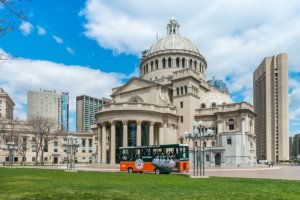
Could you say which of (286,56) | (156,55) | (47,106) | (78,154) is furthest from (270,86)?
(47,106)

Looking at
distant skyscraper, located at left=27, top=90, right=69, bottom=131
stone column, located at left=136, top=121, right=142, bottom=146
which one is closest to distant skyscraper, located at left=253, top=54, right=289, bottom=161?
stone column, located at left=136, top=121, right=142, bottom=146

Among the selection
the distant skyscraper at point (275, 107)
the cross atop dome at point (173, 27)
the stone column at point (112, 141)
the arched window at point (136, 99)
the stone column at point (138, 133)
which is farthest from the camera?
the distant skyscraper at point (275, 107)

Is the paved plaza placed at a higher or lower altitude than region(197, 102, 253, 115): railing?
lower

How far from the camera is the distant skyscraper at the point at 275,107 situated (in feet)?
489

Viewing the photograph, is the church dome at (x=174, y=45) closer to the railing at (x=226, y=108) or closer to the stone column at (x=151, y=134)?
the railing at (x=226, y=108)

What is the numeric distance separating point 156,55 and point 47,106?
120120mm

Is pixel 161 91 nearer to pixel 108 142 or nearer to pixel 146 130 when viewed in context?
pixel 146 130

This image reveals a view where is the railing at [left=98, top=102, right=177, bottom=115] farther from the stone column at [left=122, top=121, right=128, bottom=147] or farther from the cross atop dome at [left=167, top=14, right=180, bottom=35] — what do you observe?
the cross atop dome at [left=167, top=14, right=180, bottom=35]

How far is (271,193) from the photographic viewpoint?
16.9 m

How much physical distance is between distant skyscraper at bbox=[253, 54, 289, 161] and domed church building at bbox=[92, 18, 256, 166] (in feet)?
259

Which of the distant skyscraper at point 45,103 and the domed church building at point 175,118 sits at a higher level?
the distant skyscraper at point 45,103

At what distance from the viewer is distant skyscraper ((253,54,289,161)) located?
149 metres

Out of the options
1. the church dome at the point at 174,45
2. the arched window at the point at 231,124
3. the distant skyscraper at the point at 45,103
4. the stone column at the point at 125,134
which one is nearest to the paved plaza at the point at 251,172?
the stone column at the point at 125,134

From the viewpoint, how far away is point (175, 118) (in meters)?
72.8
